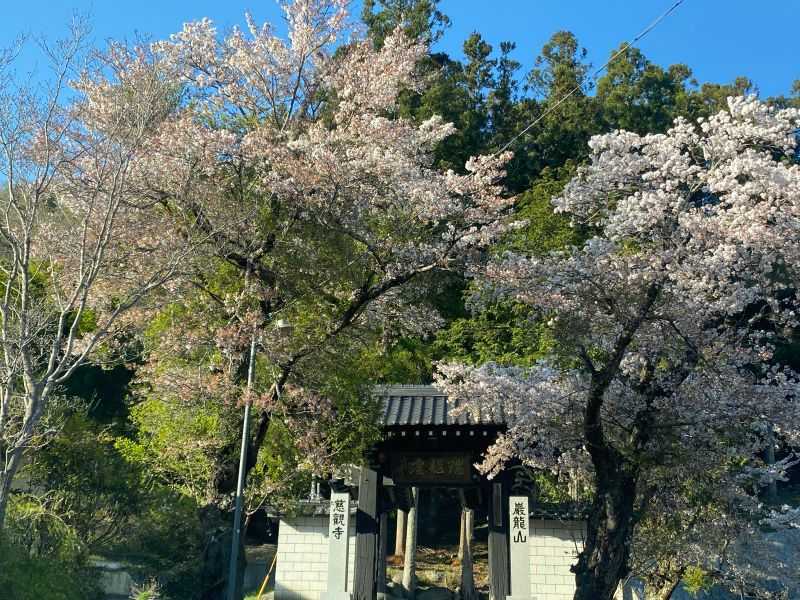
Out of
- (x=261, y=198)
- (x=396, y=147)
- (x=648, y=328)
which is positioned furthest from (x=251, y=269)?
(x=648, y=328)

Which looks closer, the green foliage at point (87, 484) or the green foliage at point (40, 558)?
the green foliage at point (40, 558)

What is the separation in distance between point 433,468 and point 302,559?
544 centimetres

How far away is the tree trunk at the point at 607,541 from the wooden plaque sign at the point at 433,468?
418 cm

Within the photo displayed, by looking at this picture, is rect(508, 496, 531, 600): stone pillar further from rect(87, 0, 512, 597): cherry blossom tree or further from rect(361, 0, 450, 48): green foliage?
rect(361, 0, 450, 48): green foliage

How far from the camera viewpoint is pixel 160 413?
1239 cm

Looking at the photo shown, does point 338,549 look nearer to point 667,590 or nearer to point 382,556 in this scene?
point 382,556

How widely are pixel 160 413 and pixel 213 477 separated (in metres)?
2.15

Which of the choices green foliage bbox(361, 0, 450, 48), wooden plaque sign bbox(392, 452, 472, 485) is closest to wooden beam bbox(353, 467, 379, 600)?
wooden plaque sign bbox(392, 452, 472, 485)

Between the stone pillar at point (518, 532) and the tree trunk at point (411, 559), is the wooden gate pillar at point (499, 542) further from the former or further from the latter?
the tree trunk at point (411, 559)

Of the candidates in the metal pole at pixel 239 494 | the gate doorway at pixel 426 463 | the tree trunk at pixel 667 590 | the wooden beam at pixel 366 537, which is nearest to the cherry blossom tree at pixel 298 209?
the metal pole at pixel 239 494

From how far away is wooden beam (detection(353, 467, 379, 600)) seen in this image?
43.7 ft

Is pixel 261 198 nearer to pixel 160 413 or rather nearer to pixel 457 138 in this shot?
pixel 160 413

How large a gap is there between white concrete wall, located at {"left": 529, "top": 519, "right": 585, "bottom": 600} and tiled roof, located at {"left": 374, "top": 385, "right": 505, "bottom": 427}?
4.54 meters

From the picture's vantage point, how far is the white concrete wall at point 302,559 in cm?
1711
